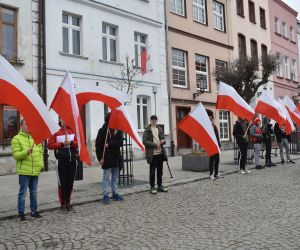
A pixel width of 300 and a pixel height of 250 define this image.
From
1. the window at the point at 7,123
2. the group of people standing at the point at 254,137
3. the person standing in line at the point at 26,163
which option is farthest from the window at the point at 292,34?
the person standing in line at the point at 26,163

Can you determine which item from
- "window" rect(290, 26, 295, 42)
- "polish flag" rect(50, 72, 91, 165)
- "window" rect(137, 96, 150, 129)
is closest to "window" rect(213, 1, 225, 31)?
"window" rect(137, 96, 150, 129)

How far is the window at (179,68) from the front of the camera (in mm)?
20812

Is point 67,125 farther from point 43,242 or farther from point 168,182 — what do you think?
point 168,182

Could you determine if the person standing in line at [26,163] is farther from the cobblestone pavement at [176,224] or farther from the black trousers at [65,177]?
the black trousers at [65,177]

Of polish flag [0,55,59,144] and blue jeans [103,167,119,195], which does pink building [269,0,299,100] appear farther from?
polish flag [0,55,59,144]

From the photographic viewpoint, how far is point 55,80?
1488 cm

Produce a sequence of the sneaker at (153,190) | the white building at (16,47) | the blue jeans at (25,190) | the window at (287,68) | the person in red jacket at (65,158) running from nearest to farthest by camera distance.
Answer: the blue jeans at (25,190) → the person in red jacket at (65,158) → the sneaker at (153,190) → the white building at (16,47) → the window at (287,68)

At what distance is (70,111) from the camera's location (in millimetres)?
7156

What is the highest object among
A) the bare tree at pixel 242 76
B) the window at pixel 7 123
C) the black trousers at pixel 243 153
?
the bare tree at pixel 242 76

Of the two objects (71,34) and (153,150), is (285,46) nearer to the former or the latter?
(71,34)

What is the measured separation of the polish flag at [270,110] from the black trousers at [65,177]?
8.20 meters

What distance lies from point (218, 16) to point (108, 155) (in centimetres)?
1939

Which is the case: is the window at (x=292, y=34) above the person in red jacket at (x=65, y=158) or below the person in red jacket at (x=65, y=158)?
above

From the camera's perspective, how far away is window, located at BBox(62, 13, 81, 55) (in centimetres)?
1571
